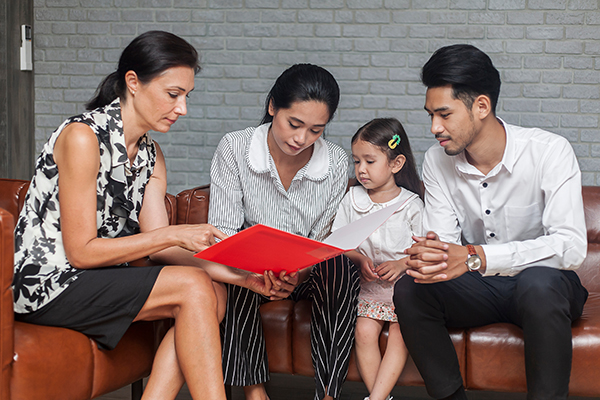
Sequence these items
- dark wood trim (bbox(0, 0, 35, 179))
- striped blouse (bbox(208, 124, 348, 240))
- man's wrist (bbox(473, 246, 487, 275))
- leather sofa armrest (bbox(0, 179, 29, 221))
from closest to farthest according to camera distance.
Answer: man's wrist (bbox(473, 246, 487, 275))
striped blouse (bbox(208, 124, 348, 240))
leather sofa armrest (bbox(0, 179, 29, 221))
dark wood trim (bbox(0, 0, 35, 179))

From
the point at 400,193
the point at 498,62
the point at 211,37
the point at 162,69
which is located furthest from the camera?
the point at 211,37

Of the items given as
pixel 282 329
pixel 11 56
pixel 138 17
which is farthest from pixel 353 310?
pixel 11 56

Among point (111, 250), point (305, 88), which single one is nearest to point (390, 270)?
point (305, 88)

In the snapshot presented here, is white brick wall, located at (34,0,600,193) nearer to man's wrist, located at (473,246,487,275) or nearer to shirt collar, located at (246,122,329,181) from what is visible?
shirt collar, located at (246,122,329,181)

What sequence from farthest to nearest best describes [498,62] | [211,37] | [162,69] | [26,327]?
[211,37] → [498,62] → [162,69] → [26,327]

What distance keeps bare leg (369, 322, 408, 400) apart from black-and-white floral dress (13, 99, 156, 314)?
0.93m

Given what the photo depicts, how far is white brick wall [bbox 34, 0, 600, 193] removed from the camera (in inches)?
111

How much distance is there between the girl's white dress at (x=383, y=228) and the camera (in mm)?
1896

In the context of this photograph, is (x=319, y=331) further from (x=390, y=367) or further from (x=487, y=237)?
(x=487, y=237)

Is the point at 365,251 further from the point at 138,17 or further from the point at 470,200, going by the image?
the point at 138,17

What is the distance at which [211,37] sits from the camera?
3.03 metres

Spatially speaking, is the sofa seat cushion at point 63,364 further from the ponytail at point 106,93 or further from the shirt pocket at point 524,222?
the shirt pocket at point 524,222

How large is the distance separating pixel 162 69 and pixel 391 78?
1.71 metres

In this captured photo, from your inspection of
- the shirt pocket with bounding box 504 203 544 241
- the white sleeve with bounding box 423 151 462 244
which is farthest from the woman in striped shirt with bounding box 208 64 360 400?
the shirt pocket with bounding box 504 203 544 241
